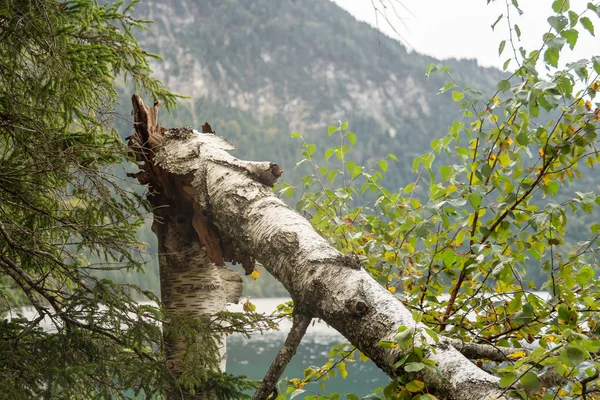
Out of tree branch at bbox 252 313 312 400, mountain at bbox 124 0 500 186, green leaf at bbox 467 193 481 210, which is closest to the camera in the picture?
tree branch at bbox 252 313 312 400

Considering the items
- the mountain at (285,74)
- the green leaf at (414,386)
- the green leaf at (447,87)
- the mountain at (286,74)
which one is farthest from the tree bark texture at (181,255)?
the mountain at (285,74)

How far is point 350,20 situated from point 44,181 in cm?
14483

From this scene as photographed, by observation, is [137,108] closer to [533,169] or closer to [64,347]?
[64,347]

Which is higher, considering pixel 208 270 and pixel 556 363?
pixel 208 270

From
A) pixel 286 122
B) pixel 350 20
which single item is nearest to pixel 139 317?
pixel 286 122

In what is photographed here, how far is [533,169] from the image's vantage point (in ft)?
7.47

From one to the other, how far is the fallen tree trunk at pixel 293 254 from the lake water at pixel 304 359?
62.7 feet

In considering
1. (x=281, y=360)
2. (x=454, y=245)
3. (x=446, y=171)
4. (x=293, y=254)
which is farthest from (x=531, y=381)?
(x=454, y=245)

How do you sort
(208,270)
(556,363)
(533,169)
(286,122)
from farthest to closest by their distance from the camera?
(286,122) < (208,270) < (533,169) < (556,363)

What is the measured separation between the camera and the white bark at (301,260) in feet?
4.79

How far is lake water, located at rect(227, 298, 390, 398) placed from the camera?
22.8 meters

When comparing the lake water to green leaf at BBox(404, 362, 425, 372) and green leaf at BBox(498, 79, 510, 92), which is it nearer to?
green leaf at BBox(498, 79, 510, 92)

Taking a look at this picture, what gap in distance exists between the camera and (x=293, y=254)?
1968 mm

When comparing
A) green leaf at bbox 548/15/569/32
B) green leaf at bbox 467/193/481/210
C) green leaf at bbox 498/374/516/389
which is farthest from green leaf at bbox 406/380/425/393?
green leaf at bbox 548/15/569/32
